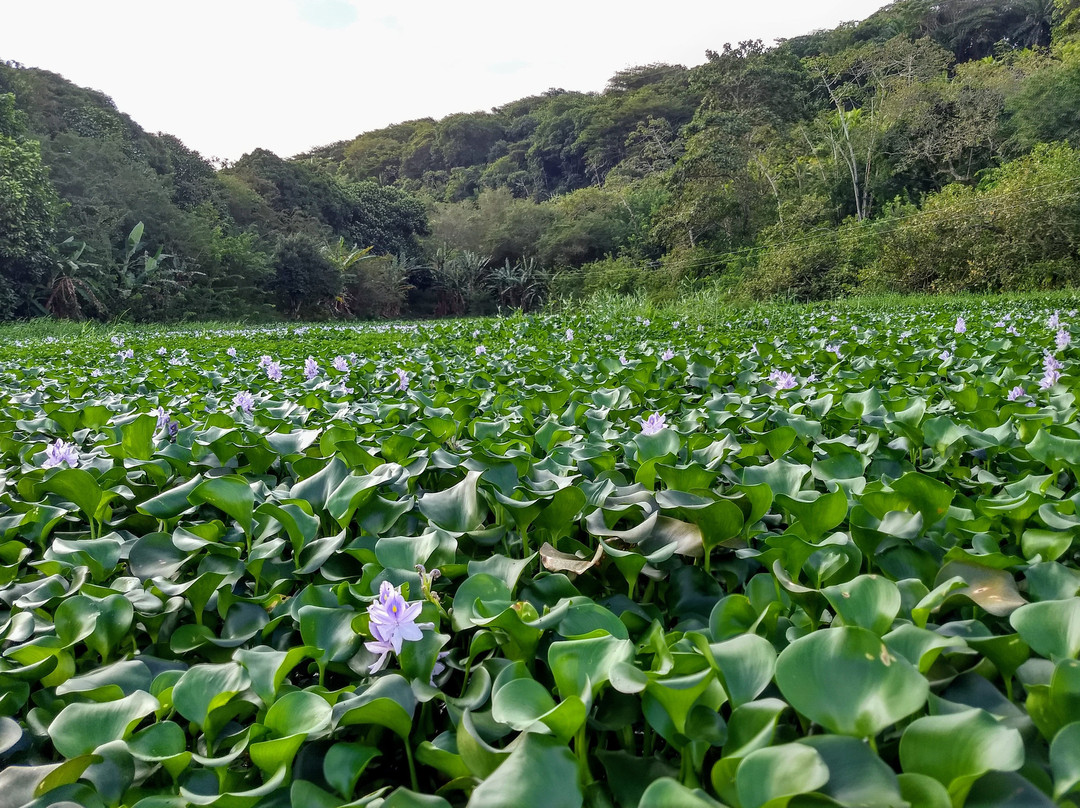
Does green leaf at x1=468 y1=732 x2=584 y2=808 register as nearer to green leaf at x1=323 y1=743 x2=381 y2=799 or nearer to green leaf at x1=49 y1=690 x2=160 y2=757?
green leaf at x1=323 y1=743 x2=381 y2=799

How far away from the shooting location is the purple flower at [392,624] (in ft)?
2.51

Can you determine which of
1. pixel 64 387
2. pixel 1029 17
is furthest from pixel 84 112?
pixel 1029 17

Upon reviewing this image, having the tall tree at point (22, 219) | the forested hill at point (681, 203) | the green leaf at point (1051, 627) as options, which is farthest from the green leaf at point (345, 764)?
the tall tree at point (22, 219)

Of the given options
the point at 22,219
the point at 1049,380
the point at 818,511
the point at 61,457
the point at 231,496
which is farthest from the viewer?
the point at 22,219

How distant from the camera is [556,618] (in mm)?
777

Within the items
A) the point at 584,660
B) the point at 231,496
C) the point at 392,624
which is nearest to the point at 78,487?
the point at 231,496

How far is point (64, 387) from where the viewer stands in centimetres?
337

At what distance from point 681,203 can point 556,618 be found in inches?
1158

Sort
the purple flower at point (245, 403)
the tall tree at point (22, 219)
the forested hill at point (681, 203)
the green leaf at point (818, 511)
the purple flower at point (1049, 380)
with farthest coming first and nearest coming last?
the forested hill at point (681, 203)
the tall tree at point (22, 219)
the purple flower at point (245, 403)
the purple flower at point (1049, 380)
the green leaf at point (818, 511)

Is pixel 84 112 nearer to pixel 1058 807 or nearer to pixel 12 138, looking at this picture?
pixel 12 138

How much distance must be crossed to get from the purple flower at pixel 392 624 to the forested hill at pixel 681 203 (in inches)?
796

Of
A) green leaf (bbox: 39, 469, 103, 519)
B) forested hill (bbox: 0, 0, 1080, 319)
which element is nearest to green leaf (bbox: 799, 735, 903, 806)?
green leaf (bbox: 39, 469, 103, 519)

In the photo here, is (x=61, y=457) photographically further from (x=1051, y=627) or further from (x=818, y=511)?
(x=1051, y=627)

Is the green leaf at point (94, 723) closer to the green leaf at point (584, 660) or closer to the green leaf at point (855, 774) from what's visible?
the green leaf at point (584, 660)
